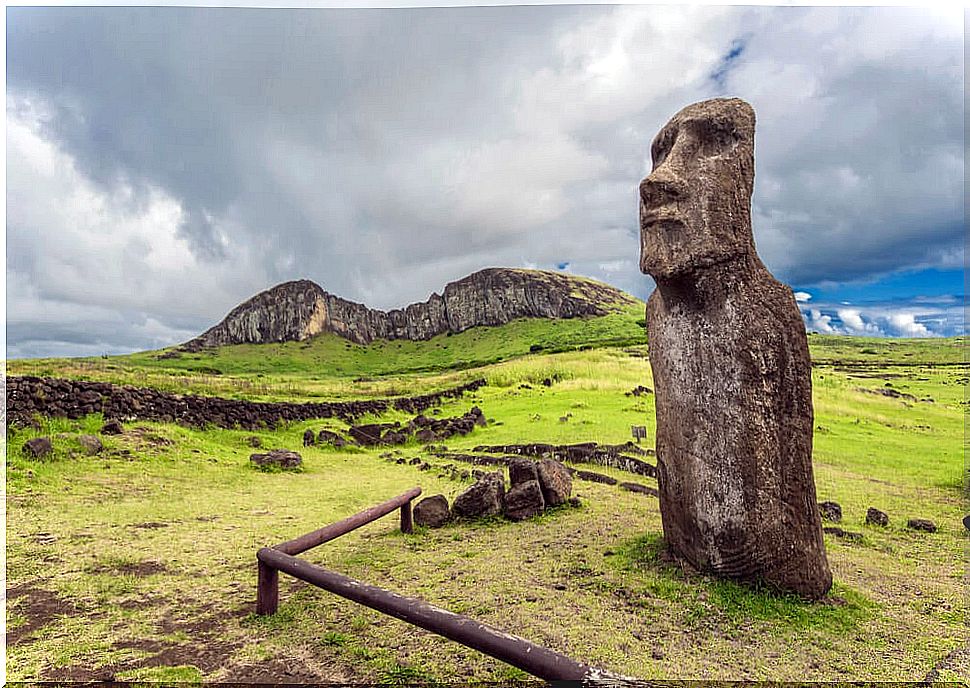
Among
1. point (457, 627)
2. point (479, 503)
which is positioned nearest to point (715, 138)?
point (457, 627)

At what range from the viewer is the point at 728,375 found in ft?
19.1

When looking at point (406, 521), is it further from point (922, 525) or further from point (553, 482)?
point (922, 525)

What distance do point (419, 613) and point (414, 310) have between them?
601 feet

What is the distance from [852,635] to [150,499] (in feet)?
37.7

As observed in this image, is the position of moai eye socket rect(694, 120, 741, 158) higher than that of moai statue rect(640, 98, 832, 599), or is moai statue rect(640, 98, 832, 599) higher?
moai eye socket rect(694, 120, 741, 158)

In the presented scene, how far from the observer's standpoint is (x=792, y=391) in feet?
18.9

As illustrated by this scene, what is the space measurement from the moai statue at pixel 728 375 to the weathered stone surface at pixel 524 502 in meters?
3.04

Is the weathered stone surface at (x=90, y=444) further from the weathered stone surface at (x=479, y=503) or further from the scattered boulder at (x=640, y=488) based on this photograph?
the scattered boulder at (x=640, y=488)

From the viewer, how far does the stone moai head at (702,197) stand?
5.91 meters

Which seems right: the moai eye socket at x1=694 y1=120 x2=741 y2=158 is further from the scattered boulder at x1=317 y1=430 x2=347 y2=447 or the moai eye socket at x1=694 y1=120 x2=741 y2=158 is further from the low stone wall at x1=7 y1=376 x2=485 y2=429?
the low stone wall at x1=7 y1=376 x2=485 y2=429

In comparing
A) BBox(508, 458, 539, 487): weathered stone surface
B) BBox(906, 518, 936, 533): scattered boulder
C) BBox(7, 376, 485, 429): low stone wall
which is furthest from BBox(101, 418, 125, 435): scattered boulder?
BBox(906, 518, 936, 533): scattered boulder

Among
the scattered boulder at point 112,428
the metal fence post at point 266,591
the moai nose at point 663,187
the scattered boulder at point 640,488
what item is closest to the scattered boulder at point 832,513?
the scattered boulder at point 640,488

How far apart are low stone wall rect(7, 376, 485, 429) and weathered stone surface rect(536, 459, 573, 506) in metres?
12.4

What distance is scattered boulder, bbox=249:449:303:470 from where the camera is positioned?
14.4 metres
